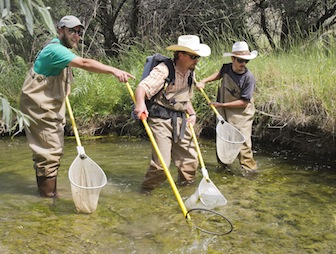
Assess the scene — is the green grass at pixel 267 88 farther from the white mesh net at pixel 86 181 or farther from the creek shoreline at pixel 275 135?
the white mesh net at pixel 86 181

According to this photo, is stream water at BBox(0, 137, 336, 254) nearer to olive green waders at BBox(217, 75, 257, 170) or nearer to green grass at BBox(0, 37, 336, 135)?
olive green waders at BBox(217, 75, 257, 170)

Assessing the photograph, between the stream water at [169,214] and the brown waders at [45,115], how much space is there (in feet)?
1.37

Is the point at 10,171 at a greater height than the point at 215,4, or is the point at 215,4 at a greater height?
the point at 215,4

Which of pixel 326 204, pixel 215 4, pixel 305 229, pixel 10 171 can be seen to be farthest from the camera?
pixel 215 4

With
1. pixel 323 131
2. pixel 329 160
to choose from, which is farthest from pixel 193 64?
pixel 329 160

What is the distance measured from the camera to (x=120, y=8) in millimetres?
10727

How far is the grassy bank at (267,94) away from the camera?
6098 millimetres

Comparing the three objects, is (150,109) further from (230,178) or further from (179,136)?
(230,178)

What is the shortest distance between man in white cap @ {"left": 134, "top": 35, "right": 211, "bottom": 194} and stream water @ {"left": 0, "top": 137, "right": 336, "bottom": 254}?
0.41 metres

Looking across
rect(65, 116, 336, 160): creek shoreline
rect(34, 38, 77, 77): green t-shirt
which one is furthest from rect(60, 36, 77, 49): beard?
rect(65, 116, 336, 160): creek shoreline

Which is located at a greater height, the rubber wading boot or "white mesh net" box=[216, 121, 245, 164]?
"white mesh net" box=[216, 121, 245, 164]

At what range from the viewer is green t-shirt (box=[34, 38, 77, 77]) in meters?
4.12

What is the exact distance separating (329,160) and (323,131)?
1.54 feet

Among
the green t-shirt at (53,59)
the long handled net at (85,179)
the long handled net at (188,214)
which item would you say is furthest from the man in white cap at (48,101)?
the long handled net at (188,214)
